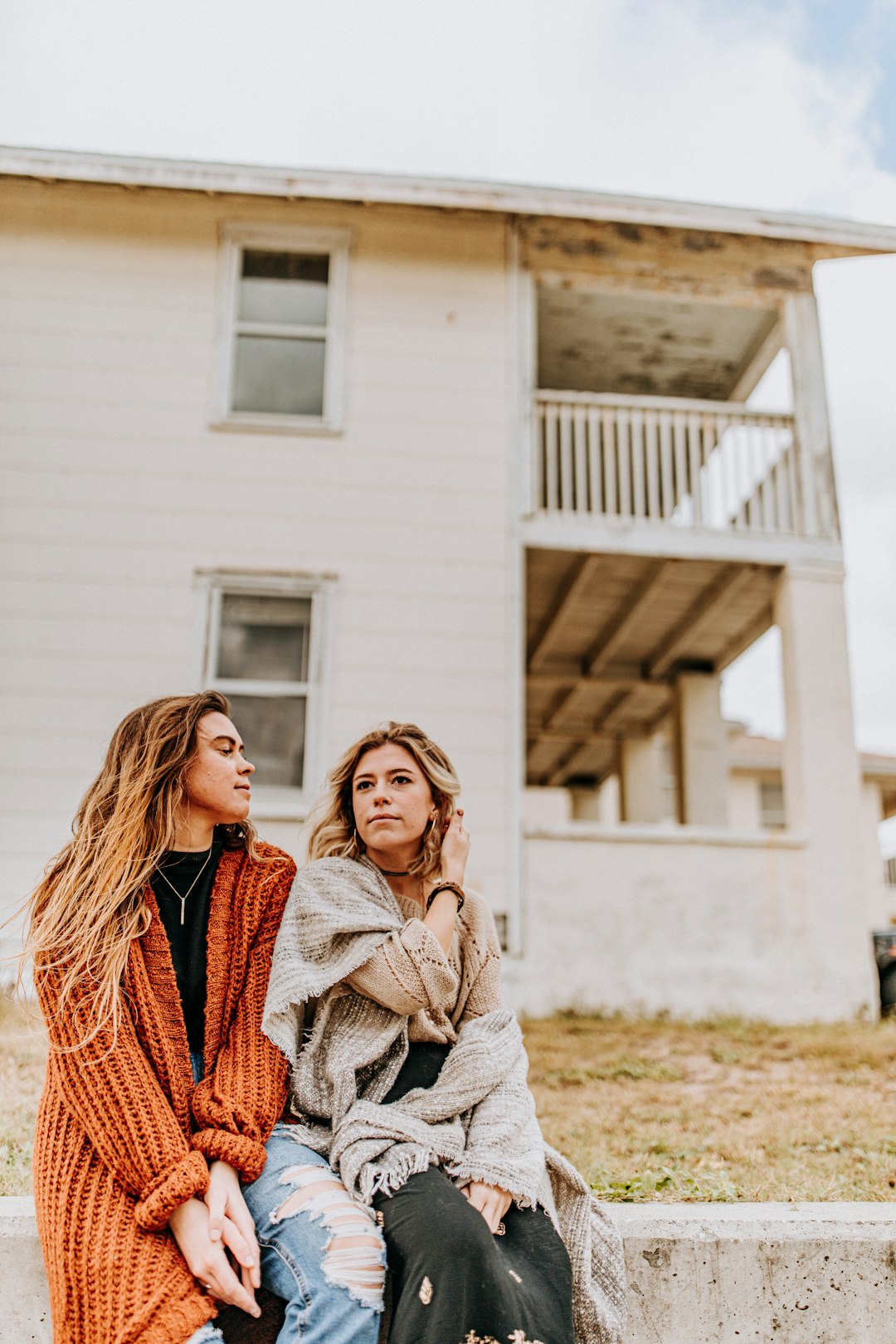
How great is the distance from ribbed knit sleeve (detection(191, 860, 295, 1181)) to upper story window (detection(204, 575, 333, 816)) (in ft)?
17.0

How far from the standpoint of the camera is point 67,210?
8.18 metres

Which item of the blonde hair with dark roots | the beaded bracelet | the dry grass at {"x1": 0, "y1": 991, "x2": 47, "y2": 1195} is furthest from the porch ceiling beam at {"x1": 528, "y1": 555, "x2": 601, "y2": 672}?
the beaded bracelet

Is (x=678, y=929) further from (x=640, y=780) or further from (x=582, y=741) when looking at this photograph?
(x=582, y=741)

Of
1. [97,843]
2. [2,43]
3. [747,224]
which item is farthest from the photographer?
[747,224]

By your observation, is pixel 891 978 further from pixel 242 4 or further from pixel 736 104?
pixel 242 4

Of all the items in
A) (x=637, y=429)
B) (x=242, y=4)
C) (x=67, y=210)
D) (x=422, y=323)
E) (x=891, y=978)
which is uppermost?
(x=242, y=4)

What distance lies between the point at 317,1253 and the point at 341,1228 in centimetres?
6

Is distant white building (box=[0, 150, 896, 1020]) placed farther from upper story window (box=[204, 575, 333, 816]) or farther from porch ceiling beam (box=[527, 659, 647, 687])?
porch ceiling beam (box=[527, 659, 647, 687])

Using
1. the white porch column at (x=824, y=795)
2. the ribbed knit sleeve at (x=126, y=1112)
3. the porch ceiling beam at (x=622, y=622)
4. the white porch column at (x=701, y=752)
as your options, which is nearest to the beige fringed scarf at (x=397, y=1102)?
the ribbed knit sleeve at (x=126, y=1112)

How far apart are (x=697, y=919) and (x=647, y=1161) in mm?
4262

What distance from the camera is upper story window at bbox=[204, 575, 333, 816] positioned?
7.56 m

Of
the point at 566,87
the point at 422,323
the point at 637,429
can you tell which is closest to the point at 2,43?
the point at 422,323

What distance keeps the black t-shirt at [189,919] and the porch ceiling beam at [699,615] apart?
→ 6.97 meters

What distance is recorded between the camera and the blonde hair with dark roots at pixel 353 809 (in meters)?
2.63
